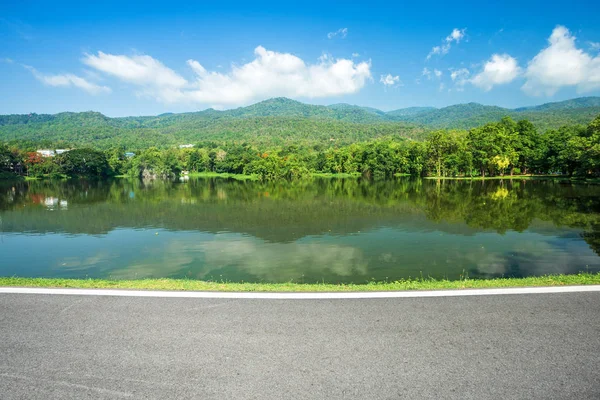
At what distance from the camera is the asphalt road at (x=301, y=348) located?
3.63 meters

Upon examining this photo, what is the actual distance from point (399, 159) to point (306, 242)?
249 ft

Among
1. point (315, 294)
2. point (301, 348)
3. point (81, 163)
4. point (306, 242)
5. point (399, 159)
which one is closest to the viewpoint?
point (301, 348)

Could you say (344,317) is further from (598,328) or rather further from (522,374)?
(598,328)

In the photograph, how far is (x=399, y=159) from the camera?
87.8 metres

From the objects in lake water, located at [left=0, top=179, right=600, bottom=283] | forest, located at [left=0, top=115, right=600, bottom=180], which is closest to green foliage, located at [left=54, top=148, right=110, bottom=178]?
forest, located at [left=0, top=115, right=600, bottom=180]

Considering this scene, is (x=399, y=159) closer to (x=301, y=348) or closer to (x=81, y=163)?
(x=81, y=163)

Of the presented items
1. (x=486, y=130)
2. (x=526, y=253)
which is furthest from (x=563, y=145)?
(x=526, y=253)

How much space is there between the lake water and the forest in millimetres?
39040

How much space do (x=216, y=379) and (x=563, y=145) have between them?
72964 millimetres

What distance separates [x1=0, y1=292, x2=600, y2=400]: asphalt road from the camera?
11.9 ft

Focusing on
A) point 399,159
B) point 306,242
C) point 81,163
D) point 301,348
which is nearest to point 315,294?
point 301,348

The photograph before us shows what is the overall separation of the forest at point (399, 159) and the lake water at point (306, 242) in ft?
128

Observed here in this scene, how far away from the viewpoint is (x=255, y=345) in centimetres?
442

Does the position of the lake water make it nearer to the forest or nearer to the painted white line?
the painted white line
